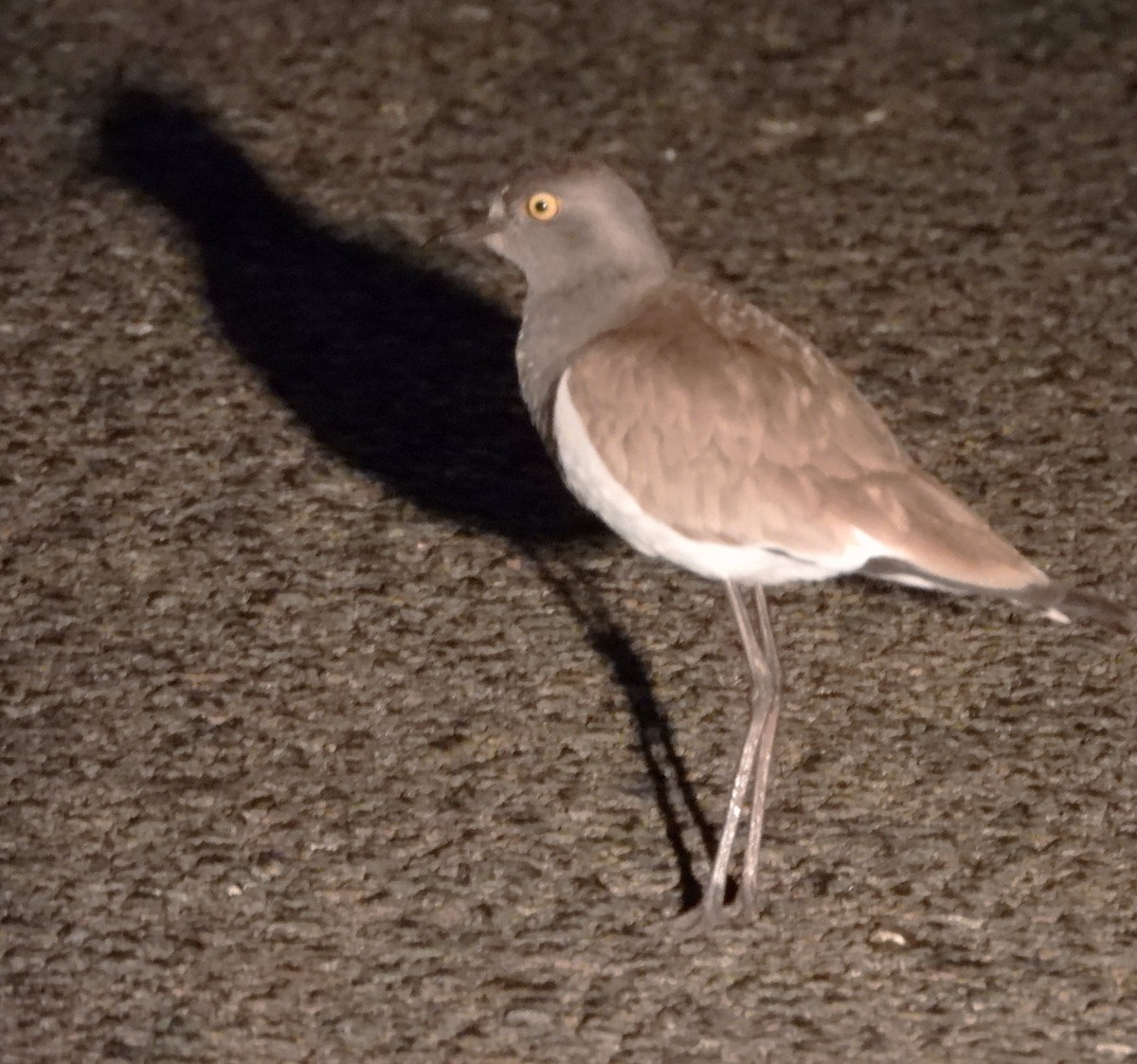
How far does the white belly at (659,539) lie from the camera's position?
2.81 metres

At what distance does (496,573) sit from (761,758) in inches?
34.8

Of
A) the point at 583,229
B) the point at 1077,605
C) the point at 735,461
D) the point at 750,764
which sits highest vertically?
the point at 583,229

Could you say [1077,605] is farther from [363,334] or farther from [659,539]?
[363,334]

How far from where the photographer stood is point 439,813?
315 centimetres

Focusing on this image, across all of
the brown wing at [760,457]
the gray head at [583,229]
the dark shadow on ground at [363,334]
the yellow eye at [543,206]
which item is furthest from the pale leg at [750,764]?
the dark shadow on ground at [363,334]

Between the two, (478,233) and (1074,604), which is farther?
(478,233)

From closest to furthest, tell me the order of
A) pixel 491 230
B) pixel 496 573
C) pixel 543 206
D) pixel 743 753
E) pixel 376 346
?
pixel 743 753
pixel 543 206
pixel 491 230
pixel 496 573
pixel 376 346

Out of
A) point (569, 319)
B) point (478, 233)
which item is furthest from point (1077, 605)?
point (478, 233)

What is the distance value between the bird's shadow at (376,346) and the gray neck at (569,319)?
69 cm

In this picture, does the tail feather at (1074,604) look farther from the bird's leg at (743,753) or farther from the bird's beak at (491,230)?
the bird's beak at (491,230)

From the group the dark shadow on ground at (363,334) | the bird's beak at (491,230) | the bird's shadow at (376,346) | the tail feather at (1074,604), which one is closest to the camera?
the tail feather at (1074,604)

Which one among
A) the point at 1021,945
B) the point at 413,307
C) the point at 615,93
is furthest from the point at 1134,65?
the point at 1021,945

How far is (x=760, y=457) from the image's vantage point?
2.82m

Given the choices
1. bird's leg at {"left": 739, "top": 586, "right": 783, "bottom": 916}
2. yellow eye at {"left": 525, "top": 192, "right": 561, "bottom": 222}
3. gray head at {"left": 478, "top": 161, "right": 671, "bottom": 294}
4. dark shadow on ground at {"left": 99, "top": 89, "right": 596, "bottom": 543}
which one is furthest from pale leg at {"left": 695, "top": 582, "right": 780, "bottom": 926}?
dark shadow on ground at {"left": 99, "top": 89, "right": 596, "bottom": 543}
